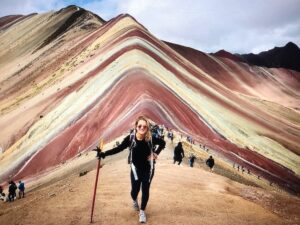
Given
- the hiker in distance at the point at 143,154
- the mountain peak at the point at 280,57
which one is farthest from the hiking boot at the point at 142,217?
the mountain peak at the point at 280,57

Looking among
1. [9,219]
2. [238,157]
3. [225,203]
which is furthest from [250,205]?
[238,157]

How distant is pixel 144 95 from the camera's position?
1242 inches

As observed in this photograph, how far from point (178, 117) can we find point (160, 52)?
22.7 meters

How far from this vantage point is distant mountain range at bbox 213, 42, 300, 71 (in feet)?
489

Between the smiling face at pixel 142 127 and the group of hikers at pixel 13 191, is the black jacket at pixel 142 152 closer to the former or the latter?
the smiling face at pixel 142 127

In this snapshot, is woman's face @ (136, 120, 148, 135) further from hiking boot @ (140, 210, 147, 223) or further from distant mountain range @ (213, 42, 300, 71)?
distant mountain range @ (213, 42, 300, 71)

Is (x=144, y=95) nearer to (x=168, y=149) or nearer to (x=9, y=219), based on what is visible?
(x=168, y=149)

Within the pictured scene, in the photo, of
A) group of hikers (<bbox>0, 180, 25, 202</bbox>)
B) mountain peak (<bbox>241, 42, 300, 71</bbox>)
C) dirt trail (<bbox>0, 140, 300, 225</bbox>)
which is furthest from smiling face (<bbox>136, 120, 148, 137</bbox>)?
mountain peak (<bbox>241, 42, 300, 71</bbox>)

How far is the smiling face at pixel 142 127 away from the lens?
25.2 ft

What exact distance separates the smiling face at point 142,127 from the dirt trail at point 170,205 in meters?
1.74

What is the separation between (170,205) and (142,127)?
2.46 meters

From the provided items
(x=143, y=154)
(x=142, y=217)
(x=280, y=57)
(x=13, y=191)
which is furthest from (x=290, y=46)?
(x=142, y=217)

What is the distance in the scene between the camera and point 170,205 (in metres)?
9.24

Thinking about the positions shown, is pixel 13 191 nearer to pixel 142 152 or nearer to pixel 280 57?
pixel 142 152
